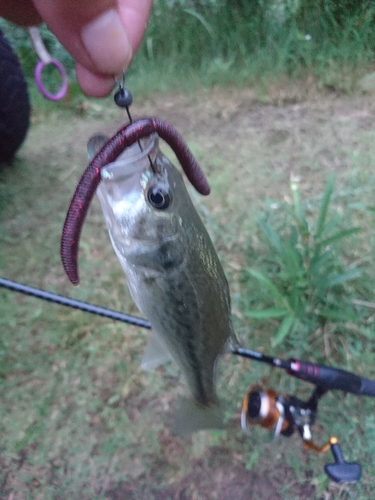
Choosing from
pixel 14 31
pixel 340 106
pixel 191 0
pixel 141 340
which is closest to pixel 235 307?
pixel 141 340

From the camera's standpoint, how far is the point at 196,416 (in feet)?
5.73

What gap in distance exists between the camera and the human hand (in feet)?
3.11

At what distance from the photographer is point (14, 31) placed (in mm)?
4086

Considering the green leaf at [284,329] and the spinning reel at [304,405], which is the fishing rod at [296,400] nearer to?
the spinning reel at [304,405]

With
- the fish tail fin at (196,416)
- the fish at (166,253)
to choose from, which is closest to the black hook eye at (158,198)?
the fish at (166,253)

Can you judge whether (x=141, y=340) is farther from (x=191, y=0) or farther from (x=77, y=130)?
(x=191, y=0)

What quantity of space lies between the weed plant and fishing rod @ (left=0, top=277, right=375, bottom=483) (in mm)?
324

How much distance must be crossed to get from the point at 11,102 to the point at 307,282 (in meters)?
2.20

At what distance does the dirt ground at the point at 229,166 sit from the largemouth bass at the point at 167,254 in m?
0.84

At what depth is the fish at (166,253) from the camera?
1.05 meters

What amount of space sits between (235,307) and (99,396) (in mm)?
838

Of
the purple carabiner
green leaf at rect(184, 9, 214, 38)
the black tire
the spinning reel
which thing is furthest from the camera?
green leaf at rect(184, 9, 214, 38)

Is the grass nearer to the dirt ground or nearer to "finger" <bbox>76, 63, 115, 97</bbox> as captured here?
the dirt ground

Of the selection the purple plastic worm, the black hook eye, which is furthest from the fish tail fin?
the purple plastic worm
